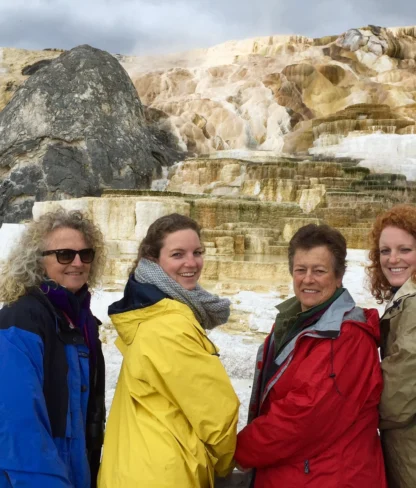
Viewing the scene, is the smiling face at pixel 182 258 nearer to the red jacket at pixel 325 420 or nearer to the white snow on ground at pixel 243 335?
the red jacket at pixel 325 420

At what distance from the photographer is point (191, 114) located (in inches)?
843

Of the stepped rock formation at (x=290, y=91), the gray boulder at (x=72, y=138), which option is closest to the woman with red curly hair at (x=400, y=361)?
the gray boulder at (x=72, y=138)

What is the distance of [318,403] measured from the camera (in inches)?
62.4

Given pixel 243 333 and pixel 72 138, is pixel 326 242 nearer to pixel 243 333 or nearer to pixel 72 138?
pixel 243 333

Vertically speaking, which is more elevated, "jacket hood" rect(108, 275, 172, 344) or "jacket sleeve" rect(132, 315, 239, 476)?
"jacket hood" rect(108, 275, 172, 344)

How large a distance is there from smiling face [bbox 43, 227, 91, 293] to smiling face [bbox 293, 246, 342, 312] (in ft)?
2.71

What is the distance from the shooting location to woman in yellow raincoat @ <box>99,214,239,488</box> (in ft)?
4.82

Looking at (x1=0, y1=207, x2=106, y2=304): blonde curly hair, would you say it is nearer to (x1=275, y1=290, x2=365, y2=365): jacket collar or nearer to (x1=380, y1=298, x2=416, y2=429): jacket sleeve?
(x1=275, y1=290, x2=365, y2=365): jacket collar

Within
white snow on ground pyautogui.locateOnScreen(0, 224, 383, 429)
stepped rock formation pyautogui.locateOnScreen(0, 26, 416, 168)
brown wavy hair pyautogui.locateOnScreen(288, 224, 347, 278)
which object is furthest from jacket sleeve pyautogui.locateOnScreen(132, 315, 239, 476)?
stepped rock formation pyautogui.locateOnScreen(0, 26, 416, 168)

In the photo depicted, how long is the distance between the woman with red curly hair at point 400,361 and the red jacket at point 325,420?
55 millimetres

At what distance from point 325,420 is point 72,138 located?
14973 mm

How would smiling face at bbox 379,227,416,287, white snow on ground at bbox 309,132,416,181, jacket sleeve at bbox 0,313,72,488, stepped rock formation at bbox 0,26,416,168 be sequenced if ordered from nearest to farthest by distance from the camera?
jacket sleeve at bbox 0,313,72,488, smiling face at bbox 379,227,416,287, white snow on ground at bbox 309,132,416,181, stepped rock formation at bbox 0,26,416,168

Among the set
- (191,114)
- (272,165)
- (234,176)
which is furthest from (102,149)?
(191,114)

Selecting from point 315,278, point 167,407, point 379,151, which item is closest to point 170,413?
point 167,407
